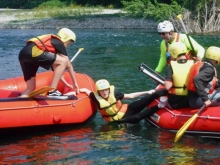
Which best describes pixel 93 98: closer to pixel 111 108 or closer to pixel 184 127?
pixel 111 108

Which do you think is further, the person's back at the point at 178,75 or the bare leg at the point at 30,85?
the bare leg at the point at 30,85

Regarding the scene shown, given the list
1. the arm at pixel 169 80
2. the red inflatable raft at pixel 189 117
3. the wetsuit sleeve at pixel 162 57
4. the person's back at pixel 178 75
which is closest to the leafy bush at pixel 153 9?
the wetsuit sleeve at pixel 162 57

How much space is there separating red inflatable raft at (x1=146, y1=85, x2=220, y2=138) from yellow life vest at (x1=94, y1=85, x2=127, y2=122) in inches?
25.5

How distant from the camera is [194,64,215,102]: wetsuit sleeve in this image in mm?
7055

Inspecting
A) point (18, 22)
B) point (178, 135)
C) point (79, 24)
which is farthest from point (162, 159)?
point (18, 22)

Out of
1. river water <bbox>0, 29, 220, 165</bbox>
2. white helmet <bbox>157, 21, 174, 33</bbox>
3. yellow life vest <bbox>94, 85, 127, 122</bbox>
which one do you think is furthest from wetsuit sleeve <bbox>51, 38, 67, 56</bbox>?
white helmet <bbox>157, 21, 174, 33</bbox>

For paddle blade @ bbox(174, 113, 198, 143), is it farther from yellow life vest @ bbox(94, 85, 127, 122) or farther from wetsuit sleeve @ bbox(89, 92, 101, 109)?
→ wetsuit sleeve @ bbox(89, 92, 101, 109)

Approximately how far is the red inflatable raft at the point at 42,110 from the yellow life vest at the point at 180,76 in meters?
1.47

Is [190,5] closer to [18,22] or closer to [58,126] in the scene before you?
[18,22]

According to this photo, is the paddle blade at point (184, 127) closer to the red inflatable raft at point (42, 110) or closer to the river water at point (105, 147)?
the river water at point (105, 147)

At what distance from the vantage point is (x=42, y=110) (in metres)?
7.62

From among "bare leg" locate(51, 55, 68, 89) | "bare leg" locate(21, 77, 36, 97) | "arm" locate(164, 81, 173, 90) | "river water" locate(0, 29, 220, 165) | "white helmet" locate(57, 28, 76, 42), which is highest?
"white helmet" locate(57, 28, 76, 42)

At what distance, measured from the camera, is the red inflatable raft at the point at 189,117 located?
282 inches

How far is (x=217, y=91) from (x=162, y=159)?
140 centimetres
